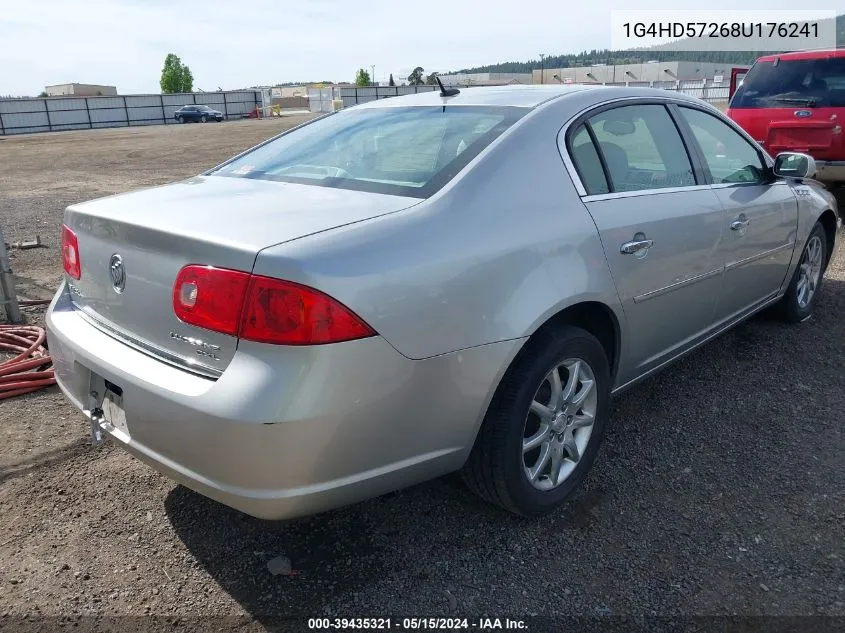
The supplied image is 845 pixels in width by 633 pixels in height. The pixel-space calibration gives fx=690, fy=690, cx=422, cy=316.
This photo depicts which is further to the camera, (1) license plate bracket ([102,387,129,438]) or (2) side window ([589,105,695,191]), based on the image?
(2) side window ([589,105,695,191])

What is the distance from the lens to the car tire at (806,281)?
15.2 feet

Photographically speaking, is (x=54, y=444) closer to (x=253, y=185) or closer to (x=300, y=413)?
(x=253, y=185)

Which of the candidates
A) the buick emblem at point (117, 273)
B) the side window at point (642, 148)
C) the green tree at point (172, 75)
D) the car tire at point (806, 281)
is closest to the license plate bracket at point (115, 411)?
the buick emblem at point (117, 273)

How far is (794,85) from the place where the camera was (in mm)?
8336

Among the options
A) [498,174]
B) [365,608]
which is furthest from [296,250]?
[365,608]

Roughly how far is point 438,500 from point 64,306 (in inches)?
67.3

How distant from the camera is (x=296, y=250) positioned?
1.93 m

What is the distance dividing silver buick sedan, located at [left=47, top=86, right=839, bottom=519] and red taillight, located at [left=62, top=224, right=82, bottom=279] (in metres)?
0.02

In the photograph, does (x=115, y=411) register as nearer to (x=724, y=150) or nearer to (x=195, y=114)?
(x=724, y=150)

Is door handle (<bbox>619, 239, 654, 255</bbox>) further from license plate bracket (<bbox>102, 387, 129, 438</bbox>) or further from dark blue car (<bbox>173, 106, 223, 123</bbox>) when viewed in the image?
dark blue car (<bbox>173, 106, 223, 123</bbox>)

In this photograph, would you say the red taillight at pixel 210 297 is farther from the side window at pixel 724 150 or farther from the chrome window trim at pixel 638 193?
the side window at pixel 724 150

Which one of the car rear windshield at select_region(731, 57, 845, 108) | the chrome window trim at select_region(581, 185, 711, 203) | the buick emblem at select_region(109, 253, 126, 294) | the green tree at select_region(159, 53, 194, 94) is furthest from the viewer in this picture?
the green tree at select_region(159, 53, 194, 94)

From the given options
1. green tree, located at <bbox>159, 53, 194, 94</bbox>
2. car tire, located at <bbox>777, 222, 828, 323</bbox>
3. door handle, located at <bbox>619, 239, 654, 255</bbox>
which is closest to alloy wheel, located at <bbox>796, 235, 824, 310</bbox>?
car tire, located at <bbox>777, 222, 828, 323</bbox>

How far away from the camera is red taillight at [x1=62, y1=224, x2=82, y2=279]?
2.62m
